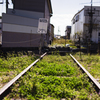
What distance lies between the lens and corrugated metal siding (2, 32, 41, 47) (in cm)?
1855

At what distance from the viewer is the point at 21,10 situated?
67.8 feet

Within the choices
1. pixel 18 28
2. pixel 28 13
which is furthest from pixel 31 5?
pixel 18 28

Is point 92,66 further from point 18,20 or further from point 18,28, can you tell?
point 18,20

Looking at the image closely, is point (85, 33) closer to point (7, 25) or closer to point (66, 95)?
point (7, 25)

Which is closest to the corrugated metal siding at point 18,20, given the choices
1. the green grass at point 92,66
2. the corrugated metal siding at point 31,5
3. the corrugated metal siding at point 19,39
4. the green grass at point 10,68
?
the corrugated metal siding at point 19,39

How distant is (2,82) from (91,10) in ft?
85.1

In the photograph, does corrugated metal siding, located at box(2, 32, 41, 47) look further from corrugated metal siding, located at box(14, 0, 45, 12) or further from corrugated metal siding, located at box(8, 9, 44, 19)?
corrugated metal siding, located at box(14, 0, 45, 12)

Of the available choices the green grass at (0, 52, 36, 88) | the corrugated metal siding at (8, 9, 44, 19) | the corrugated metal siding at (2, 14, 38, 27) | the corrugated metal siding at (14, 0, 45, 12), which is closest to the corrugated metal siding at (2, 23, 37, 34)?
the corrugated metal siding at (2, 14, 38, 27)

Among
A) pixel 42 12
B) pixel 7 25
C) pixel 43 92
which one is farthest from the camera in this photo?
pixel 42 12

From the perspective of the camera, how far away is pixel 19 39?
1939cm

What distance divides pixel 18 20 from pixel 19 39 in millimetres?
2487

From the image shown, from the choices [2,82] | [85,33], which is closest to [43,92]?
[2,82]

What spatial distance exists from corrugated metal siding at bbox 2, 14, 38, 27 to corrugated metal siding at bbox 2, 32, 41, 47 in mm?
1444

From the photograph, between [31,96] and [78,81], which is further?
[78,81]
